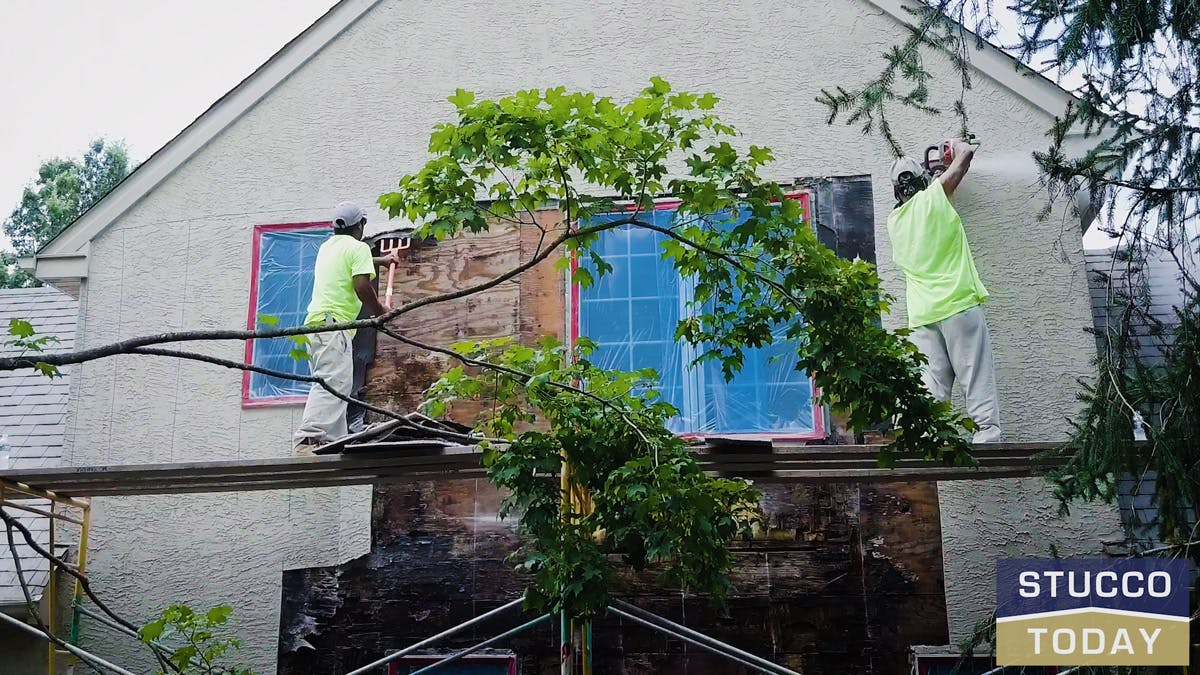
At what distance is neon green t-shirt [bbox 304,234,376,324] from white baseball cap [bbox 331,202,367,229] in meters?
0.17

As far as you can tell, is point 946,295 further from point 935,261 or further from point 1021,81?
point 1021,81

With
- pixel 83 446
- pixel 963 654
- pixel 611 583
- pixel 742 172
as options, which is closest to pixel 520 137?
pixel 742 172

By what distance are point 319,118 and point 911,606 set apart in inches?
214

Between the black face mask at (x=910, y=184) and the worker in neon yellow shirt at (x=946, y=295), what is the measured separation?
0.12 metres

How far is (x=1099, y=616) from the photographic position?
21.4 ft

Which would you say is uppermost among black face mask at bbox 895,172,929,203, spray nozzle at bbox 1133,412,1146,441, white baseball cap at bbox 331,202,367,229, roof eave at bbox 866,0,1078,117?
roof eave at bbox 866,0,1078,117

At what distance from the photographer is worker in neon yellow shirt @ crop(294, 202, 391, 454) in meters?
8.20

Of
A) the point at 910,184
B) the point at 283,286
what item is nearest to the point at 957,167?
the point at 910,184

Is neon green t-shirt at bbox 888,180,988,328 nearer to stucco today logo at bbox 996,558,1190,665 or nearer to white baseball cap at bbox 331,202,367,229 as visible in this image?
stucco today logo at bbox 996,558,1190,665

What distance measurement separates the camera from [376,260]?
885 cm

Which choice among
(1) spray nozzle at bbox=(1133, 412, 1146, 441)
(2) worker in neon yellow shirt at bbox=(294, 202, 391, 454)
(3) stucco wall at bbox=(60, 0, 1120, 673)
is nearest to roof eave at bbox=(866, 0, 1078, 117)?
(3) stucco wall at bbox=(60, 0, 1120, 673)

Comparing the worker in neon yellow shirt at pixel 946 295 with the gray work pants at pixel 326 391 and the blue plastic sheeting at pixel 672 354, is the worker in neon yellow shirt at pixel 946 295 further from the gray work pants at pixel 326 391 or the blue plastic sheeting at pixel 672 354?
the gray work pants at pixel 326 391

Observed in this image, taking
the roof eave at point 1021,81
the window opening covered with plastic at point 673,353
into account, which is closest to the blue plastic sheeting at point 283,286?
the window opening covered with plastic at point 673,353

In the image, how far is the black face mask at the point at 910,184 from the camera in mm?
8469
